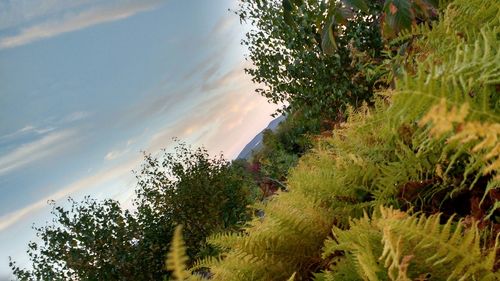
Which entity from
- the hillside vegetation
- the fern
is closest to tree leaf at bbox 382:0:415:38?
the hillside vegetation

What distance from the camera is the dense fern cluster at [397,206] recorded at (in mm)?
1122

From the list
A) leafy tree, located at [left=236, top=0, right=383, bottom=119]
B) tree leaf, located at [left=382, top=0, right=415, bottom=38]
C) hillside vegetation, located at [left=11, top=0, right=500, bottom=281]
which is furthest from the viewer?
leafy tree, located at [left=236, top=0, right=383, bottom=119]

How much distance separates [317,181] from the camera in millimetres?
1848

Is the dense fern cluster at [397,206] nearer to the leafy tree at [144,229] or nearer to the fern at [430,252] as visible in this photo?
the fern at [430,252]

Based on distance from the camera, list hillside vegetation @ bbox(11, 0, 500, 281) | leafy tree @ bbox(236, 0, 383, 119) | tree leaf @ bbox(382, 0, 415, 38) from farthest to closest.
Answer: leafy tree @ bbox(236, 0, 383, 119), tree leaf @ bbox(382, 0, 415, 38), hillside vegetation @ bbox(11, 0, 500, 281)

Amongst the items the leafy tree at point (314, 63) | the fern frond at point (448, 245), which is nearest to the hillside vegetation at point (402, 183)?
the fern frond at point (448, 245)

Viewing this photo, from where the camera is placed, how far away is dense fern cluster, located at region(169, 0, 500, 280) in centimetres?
112

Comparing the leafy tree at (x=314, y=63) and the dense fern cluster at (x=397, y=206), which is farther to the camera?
the leafy tree at (x=314, y=63)

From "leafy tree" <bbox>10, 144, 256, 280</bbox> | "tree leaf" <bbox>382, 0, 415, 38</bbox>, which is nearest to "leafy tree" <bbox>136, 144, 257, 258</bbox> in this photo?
"leafy tree" <bbox>10, 144, 256, 280</bbox>

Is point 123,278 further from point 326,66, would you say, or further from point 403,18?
point 403,18

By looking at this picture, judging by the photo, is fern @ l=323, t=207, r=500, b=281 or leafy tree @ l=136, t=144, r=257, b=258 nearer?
fern @ l=323, t=207, r=500, b=281

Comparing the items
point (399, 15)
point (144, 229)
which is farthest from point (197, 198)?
point (399, 15)

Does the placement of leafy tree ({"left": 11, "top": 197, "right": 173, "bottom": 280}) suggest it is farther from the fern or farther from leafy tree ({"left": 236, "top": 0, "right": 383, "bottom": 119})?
the fern

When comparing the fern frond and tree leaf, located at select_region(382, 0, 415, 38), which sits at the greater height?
tree leaf, located at select_region(382, 0, 415, 38)
